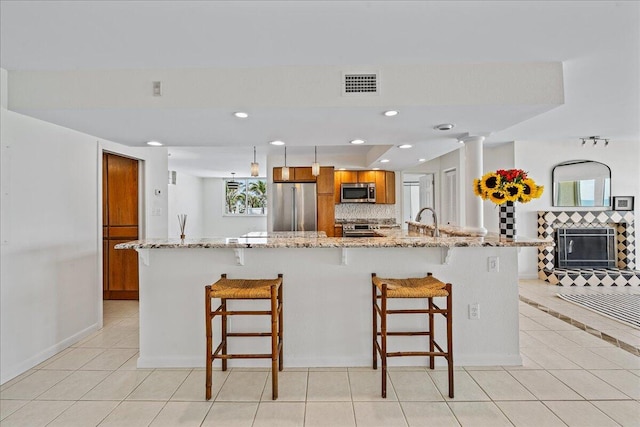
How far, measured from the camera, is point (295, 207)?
6.38 meters

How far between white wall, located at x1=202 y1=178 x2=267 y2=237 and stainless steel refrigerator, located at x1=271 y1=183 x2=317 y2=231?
130 inches

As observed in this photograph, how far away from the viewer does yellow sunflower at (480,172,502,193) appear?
2771 millimetres

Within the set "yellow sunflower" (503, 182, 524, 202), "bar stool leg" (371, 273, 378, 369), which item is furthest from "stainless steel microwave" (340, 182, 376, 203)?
"bar stool leg" (371, 273, 378, 369)

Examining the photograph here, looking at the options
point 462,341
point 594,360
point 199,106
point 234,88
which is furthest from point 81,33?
point 594,360

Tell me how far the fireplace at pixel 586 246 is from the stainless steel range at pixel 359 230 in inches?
119

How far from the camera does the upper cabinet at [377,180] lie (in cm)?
661

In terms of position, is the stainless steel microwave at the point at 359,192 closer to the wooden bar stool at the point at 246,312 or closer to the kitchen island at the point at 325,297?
the kitchen island at the point at 325,297

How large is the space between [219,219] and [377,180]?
5.11 meters

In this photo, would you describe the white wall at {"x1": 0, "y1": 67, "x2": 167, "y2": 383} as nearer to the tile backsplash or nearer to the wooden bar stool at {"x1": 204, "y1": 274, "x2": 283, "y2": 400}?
the wooden bar stool at {"x1": 204, "y1": 274, "x2": 283, "y2": 400}

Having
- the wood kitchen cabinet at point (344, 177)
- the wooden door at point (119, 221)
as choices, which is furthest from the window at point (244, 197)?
the wooden door at point (119, 221)

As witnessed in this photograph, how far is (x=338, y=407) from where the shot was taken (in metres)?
2.13

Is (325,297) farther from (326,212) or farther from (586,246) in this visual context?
(586,246)

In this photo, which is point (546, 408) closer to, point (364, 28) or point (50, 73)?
point (364, 28)

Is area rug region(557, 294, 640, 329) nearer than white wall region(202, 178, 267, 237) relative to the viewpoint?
Yes
